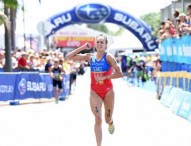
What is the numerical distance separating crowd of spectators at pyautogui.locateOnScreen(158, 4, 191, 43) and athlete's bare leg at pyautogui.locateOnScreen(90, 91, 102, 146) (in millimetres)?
7102

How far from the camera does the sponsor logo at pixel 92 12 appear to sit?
4031cm

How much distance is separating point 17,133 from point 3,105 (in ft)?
27.5

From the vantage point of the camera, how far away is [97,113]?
31.0ft

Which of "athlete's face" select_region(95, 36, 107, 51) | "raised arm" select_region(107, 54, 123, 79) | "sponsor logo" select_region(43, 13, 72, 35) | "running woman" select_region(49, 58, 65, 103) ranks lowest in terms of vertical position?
"running woman" select_region(49, 58, 65, 103)

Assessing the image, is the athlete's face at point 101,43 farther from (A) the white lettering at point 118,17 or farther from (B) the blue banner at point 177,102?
(A) the white lettering at point 118,17

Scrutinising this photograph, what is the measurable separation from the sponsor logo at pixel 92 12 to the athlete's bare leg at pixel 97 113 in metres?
31.0

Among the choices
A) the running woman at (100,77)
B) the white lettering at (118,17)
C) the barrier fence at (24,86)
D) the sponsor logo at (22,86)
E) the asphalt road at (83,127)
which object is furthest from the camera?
the white lettering at (118,17)

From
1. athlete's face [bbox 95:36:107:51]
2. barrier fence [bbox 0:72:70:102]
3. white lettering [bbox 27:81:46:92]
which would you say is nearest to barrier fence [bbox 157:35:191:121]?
barrier fence [bbox 0:72:70:102]

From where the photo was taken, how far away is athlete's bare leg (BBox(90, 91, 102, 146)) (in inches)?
371

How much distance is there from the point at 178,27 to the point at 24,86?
21.2 feet

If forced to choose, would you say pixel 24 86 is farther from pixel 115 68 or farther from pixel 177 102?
pixel 115 68

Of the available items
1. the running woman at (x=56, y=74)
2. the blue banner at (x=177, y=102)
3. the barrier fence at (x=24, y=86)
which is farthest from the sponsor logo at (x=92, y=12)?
the blue banner at (x=177, y=102)

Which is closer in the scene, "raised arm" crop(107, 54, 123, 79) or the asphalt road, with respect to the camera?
"raised arm" crop(107, 54, 123, 79)

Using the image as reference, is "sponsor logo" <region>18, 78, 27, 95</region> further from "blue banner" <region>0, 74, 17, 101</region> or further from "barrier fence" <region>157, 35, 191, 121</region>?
"barrier fence" <region>157, 35, 191, 121</region>
